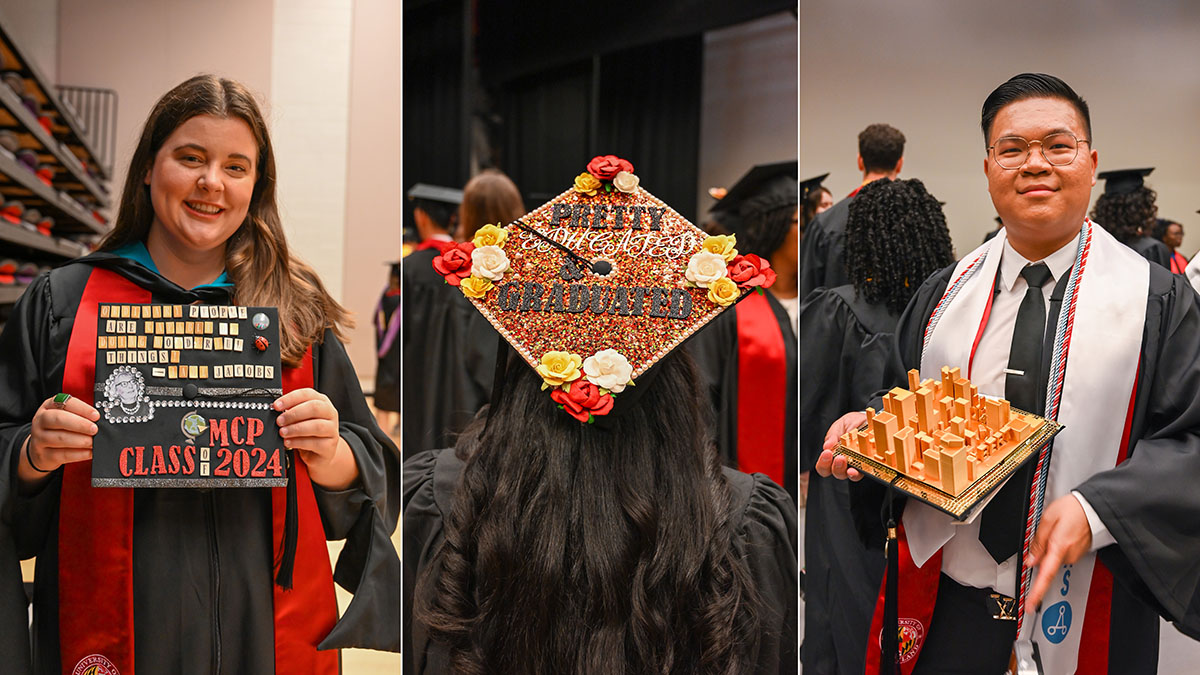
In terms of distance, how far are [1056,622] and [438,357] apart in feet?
6.50

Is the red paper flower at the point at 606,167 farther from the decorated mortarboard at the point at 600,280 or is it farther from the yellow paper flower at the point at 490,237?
the yellow paper flower at the point at 490,237

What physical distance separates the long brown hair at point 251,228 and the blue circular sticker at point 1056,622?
198 cm

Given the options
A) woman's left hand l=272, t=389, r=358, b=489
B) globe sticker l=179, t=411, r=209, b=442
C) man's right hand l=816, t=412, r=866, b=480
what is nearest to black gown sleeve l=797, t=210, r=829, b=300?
man's right hand l=816, t=412, r=866, b=480

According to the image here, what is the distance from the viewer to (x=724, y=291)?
5.92ft

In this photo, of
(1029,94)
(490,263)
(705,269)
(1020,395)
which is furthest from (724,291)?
(1029,94)

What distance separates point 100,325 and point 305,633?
36.2 inches

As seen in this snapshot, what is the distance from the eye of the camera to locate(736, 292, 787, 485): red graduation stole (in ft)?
8.09

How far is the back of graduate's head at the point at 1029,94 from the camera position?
2111mm

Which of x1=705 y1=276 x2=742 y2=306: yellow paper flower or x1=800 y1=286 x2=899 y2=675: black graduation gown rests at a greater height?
x1=705 y1=276 x2=742 y2=306: yellow paper flower

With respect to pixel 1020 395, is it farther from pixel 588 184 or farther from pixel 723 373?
pixel 588 184

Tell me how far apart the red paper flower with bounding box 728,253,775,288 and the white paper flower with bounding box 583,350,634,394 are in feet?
1.07

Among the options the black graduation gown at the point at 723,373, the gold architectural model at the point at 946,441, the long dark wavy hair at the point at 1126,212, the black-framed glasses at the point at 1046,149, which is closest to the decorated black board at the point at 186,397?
the black graduation gown at the point at 723,373

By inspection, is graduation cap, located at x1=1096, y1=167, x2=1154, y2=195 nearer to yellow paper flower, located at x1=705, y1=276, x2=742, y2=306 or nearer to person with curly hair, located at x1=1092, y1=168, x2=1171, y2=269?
person with curly hair, located at x1=1092, y1=168, x2=1171, y2=269

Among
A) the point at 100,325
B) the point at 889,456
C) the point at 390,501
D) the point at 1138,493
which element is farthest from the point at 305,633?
the point at 1138,493
